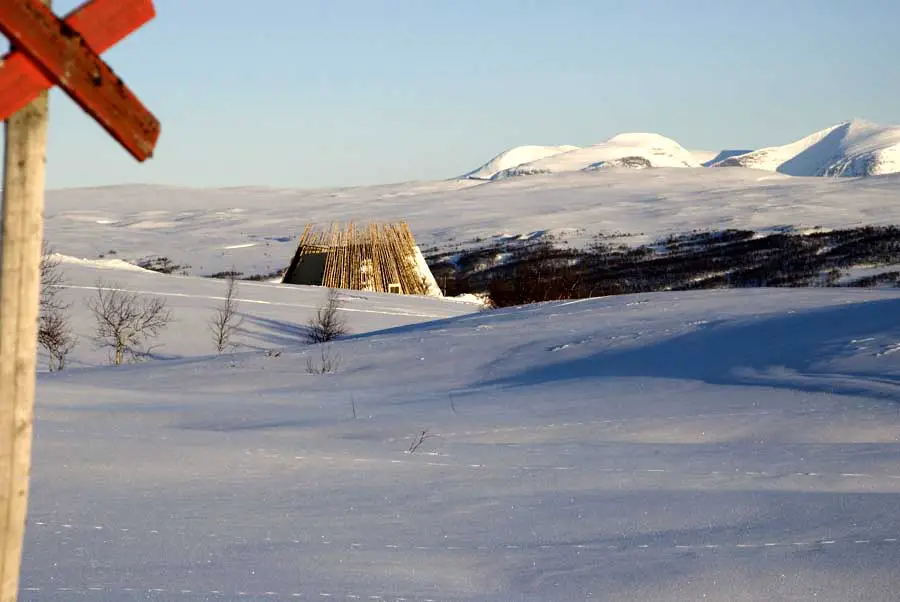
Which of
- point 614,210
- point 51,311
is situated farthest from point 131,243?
point 51,311

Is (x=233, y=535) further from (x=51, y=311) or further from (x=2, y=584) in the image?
(x=51, y=311)

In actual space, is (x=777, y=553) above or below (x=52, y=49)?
below

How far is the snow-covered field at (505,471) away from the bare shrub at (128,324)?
968 centimetres

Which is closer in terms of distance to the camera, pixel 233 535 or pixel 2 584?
pixel 2 584

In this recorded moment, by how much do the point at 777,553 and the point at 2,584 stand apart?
114 inches

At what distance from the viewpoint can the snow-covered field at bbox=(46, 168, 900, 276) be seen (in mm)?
71375

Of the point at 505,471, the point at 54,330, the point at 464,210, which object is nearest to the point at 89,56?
the point at 505,471

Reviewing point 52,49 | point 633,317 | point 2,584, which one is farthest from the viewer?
point 633,317

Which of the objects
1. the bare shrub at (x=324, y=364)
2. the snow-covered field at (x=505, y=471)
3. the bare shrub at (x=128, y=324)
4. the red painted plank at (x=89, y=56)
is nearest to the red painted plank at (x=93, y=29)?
the red painted plank at (x=89, y=56)

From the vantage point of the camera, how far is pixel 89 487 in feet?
17.1

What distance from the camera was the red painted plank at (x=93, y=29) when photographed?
1916 mm

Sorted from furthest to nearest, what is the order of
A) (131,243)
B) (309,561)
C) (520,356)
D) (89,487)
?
(131,243), (520,356), (89,487), (309,561)

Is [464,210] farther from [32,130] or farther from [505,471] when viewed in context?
[32,130]

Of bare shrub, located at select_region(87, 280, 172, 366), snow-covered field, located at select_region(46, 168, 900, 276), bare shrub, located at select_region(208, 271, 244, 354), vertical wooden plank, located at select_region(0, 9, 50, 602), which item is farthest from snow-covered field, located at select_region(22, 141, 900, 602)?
snow-covered field, located at select_region(46, 168, 900, 276)
